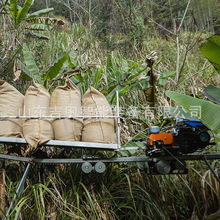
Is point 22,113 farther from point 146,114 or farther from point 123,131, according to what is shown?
point 146,114

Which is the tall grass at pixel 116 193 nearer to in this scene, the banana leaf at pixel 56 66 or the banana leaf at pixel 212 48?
the banana leaf at pixel 56 66

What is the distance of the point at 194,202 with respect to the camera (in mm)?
2721

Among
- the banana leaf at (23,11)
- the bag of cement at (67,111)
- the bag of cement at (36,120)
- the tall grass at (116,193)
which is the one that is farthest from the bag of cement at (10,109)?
the banana leaf at (23,11)

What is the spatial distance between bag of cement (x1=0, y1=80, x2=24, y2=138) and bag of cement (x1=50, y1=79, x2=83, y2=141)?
37 cm

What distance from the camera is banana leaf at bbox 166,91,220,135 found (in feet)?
4.84

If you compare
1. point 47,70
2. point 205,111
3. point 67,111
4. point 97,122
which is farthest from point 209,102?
point 47,70

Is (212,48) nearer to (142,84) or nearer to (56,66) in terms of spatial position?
(142,84)

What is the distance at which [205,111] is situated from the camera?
1.55 meters

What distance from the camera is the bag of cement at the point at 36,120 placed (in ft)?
6.36

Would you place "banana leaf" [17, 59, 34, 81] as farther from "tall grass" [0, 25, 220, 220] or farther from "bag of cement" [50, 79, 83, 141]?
"bag of cement" [50, 79, 83, 141]

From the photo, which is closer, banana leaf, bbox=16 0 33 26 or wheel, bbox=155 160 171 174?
wheel, bbox=155 160 171 174

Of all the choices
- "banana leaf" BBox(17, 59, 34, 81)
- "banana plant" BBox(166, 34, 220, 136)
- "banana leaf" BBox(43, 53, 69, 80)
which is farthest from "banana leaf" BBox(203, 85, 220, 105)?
"banana leaf" BBox(17, 59, 34, 81)

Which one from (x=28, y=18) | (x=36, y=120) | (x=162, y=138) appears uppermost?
(x=28, y=18)

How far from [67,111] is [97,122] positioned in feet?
0.98
